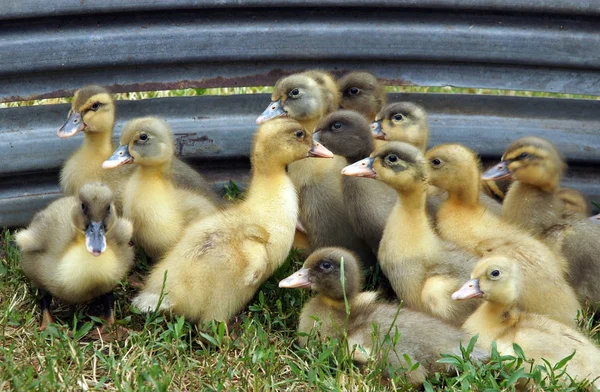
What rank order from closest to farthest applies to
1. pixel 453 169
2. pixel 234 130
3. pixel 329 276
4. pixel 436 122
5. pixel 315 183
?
pixel 329 276, pixel 453 169, pixel 315 183, pixel 234 130, pixel 436 122

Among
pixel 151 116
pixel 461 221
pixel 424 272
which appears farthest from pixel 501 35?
pixel 151 116

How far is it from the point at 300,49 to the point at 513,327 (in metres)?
1.96

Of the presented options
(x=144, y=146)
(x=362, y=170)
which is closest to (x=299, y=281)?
(x=362, y=170)

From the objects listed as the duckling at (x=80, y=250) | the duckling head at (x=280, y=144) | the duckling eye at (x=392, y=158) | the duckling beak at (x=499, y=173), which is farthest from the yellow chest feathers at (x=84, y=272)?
the duckling beak at (x=499, y=173)

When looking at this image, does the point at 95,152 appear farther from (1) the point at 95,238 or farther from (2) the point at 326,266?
(2) the point at 326,266

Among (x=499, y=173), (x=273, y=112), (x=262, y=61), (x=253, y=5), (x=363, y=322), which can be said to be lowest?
(x=363, y=322)

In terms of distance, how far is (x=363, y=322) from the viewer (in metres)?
4.24

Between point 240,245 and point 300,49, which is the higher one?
point 300,49

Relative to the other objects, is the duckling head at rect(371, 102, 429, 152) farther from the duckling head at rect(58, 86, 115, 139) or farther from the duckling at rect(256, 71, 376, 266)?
the duckling head at rect(58, 86, 115, 139)

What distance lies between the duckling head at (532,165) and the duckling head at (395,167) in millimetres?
601

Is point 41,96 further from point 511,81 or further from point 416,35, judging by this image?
point 511,81

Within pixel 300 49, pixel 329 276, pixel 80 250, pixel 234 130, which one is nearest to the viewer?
pixel 329 276

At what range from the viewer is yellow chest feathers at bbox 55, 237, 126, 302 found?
4.45m

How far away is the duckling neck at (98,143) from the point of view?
5.16 meters
